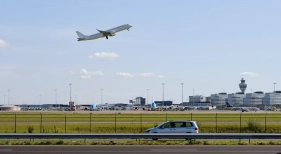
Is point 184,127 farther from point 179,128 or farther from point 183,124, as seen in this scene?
point 179,128

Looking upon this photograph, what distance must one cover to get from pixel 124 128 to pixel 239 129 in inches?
463

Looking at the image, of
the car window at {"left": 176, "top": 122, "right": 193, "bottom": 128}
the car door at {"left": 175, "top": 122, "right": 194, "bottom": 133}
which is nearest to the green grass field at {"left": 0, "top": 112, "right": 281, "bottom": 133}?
the car window at {"left": 176, "top": 122, "right": 193, "bottom": 128}

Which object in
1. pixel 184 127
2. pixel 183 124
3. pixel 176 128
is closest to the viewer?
pixel 176 128

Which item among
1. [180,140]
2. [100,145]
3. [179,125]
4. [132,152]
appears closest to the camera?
[132,152]

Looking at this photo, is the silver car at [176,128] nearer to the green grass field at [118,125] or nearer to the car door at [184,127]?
the car door at [184,127]

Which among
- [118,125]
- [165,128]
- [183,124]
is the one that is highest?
[183,124]

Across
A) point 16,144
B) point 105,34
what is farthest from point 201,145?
point 105,34

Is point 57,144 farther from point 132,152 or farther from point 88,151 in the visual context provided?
point 132,152

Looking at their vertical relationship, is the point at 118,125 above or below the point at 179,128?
below

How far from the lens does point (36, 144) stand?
90.2ft

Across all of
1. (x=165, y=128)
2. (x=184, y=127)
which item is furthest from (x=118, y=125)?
(x=184, y=127)

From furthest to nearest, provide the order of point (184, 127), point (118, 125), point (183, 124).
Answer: point (118, 125)
point (183, 124)
point (184, 127)

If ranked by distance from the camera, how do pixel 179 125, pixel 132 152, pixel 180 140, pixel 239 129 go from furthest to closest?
pixel 239 129 → pixel 179 125 → pixel 180 140 → pixel 132 152

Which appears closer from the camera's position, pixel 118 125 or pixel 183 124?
pixel 183 124
